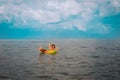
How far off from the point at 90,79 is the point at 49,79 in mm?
5086

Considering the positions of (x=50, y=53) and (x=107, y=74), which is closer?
(x=107, y=74)

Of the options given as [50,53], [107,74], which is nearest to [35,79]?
[107,74]

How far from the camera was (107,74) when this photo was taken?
2838 centimetres

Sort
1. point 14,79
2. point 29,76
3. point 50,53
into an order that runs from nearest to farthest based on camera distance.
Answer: point 14,79, point 29,76, point 50,53

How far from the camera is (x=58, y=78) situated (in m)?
26.3

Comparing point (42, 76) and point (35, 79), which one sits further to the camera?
point (42, 76)

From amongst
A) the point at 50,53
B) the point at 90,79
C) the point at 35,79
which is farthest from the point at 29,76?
the point at 50,53

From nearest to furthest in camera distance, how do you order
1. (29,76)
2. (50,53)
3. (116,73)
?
(29,76), (116,73), (50,53)

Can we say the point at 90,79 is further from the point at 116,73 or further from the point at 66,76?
the point at 116,73

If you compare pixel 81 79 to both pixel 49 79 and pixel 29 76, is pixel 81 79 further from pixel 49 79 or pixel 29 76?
pixel 29 76

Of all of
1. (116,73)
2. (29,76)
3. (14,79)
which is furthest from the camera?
(116,73)

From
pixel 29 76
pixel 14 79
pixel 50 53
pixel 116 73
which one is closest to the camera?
pixel 14 79

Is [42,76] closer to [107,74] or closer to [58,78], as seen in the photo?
[58,78]

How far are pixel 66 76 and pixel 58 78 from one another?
55.2 inches
